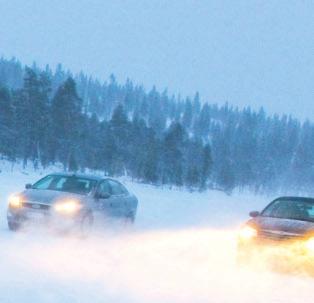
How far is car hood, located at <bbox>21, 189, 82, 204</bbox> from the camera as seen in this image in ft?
42.9

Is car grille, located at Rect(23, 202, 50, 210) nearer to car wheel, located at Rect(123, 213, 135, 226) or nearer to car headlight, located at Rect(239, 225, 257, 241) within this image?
car wheel, located at Rect(123, 213, 135, 226)

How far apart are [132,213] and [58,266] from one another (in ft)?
22.2

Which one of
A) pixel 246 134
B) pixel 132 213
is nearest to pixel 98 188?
pixel 132 213

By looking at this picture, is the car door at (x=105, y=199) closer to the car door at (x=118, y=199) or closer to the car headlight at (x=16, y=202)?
the car door at (x=118, y=199)

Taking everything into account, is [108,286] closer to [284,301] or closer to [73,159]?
[284,301]

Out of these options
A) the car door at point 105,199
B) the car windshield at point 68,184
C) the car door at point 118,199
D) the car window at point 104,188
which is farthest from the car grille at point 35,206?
the car door at point 118,199

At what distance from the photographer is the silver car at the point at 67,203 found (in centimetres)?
1289

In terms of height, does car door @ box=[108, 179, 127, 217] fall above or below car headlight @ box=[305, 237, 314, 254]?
above

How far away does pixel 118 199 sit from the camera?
49.3 ft

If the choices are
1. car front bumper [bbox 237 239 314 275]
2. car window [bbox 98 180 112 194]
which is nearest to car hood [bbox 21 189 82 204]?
car window [bbox 98 180 112 194]

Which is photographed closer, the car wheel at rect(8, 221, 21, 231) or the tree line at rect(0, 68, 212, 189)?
the car wheel at rect(8, 221, 21, 231)

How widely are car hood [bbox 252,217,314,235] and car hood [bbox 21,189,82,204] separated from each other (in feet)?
13.0

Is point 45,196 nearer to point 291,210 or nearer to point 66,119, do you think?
point 291,210

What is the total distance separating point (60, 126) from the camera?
279 feet
